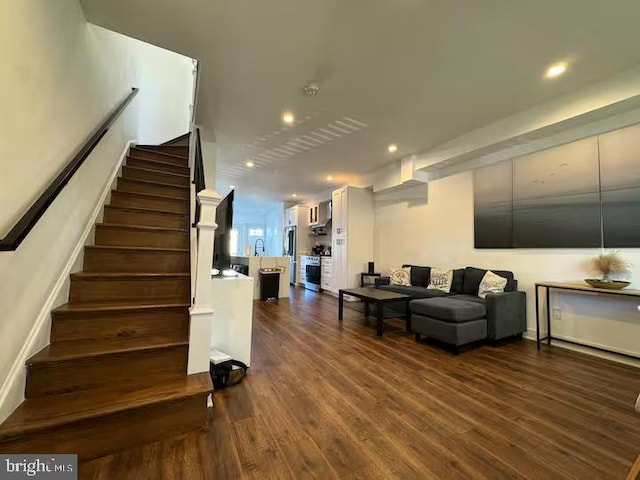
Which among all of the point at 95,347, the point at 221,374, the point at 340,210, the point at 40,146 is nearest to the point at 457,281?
the point at 340,210

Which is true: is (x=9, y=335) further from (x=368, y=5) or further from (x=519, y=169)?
(x=519, y=169)

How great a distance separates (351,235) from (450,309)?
3245 millimetres

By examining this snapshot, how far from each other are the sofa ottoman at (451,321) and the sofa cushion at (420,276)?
4.54 feet

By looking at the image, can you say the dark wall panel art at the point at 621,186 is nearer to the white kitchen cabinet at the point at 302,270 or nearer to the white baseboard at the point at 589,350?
the white baseboard at the point at 589,350

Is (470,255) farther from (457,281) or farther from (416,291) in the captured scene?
(416,291)

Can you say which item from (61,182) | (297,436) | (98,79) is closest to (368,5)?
(61,182)

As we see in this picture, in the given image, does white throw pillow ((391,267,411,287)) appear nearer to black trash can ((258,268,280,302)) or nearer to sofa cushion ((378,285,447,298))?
sofa cushion ((378,285,447,298))

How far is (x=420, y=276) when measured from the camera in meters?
4.62

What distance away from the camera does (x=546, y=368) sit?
2.51 metres

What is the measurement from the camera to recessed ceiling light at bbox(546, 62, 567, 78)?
94.1 inches

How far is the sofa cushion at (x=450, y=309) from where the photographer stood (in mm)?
2859

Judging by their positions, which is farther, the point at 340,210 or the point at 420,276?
the point at 340,210

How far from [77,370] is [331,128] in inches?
139

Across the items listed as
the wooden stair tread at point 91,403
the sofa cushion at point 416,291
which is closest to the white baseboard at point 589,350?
the sofa cushion at point 416,291
